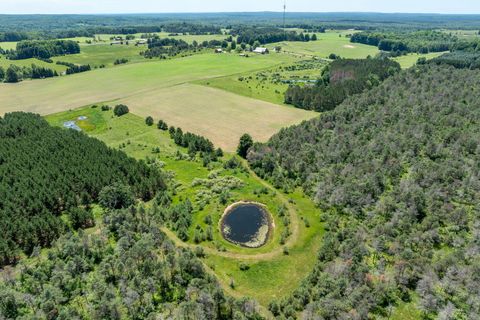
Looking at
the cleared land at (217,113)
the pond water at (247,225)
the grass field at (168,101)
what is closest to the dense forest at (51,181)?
the pond water at (247,225)

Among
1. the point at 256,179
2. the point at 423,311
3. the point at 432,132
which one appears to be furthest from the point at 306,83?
the point at 423,311

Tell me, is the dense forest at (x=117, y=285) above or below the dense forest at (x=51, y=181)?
below

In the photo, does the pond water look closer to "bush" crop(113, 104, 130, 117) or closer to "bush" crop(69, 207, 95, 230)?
"bush" crop(69, 207, 95, 230)

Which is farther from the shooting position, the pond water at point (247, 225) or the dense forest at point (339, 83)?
the dense forest at point (339, 83)

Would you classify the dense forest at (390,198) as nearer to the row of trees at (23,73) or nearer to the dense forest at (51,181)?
the dense forest at (51,181)

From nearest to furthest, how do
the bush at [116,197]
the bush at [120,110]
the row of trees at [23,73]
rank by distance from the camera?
the bush at [116,197] → the bush at [120,110] → the row of trees at [23,73]

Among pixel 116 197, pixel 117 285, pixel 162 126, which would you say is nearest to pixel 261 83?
pixel 162 126

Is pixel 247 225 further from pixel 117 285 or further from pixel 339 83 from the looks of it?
pixel 339 83
